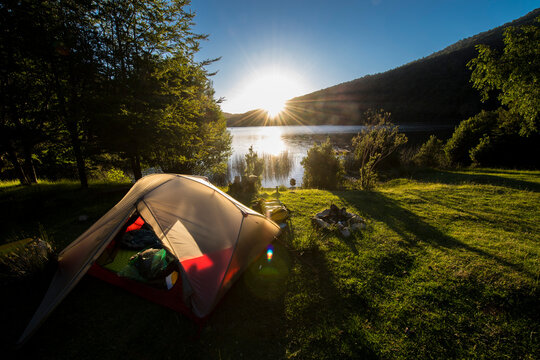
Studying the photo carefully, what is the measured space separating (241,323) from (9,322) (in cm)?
407

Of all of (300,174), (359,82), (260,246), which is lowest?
(300,174)

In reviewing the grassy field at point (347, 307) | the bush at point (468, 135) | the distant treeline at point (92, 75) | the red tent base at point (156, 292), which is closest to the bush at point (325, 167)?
the grassy field at point (347, 307)

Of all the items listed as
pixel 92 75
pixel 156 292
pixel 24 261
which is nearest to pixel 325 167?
pixel 156 292

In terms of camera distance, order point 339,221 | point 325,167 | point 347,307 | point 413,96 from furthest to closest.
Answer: point 413,96 → point 325,167 → point 339,221 → point 347,307

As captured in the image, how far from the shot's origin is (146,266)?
414 centimetres

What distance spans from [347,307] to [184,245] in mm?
3416

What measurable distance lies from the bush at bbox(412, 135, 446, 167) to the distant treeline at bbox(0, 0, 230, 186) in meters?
24.2

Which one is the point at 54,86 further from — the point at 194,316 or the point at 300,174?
the point at 300,174

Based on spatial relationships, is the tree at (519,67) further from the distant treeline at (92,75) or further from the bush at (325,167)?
the distant treeline at (92,75)

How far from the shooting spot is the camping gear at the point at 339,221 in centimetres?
655

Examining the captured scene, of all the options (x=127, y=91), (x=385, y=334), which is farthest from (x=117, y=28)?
(x=385, y=334)

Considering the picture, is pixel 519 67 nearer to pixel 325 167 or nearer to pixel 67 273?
pixel 325 167

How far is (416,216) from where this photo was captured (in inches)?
298

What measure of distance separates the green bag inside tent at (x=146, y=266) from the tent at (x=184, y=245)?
0.15 metres
